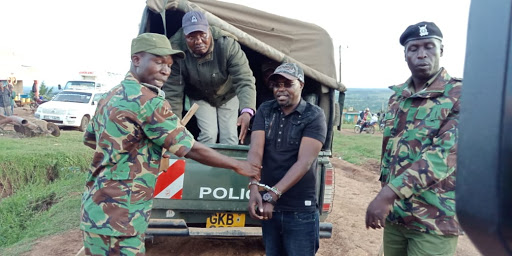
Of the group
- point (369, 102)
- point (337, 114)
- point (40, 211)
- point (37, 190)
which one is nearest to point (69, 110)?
point (37, 190)

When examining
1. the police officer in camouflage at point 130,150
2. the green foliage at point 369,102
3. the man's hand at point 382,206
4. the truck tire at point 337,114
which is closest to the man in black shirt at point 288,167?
the police officer in camouflage at point 130,150

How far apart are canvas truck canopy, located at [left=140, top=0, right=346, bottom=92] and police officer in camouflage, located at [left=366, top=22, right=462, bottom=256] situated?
202 cm

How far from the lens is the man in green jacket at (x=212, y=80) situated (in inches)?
152

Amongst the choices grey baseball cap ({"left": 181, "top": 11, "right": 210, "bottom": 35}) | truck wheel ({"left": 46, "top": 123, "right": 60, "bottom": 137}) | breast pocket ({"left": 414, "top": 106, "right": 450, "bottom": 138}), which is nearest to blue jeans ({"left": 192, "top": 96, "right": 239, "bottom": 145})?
grey baseball cap ({"left": 181, "top": 11, "right": 210, "bottom": 35})

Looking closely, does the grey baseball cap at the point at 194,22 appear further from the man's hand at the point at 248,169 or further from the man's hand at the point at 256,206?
the man's hand at the point at 256,206

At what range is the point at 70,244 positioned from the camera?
181 inches

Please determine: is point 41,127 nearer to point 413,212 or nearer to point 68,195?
point 68,195

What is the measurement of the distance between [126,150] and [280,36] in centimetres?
257

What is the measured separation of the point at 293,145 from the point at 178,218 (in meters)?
1.64

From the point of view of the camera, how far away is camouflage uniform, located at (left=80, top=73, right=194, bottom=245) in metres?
2.38

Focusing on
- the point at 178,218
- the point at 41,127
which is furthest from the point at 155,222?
the point at 41,127

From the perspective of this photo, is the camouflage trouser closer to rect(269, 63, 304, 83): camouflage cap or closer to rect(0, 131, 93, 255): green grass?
rect(269, 63, 304, 83): camouflage cap

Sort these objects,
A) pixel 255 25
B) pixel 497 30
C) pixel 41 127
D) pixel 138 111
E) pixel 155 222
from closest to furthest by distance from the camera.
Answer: pixel 497 30 < pixel 138 111 < pixel 155 222 < pixel 255 25 < pixel 41 127

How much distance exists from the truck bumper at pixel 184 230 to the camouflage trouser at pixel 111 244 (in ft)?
3.83
